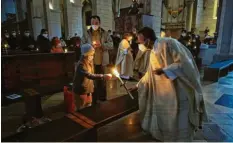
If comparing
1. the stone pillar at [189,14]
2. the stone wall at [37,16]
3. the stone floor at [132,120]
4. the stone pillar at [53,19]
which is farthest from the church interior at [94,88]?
the stone pillar at [189,14]

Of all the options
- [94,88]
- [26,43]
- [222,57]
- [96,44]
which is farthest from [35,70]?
[222,57]

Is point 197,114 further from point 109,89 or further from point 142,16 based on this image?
point 142,16

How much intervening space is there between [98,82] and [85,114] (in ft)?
6.88

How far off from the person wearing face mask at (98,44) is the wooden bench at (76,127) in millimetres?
1803

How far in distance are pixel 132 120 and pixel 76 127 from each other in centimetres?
173

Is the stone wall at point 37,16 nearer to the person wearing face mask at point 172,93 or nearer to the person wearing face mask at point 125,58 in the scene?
the person wearing face mask at point 125,58

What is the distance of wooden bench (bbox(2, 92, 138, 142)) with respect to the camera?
182 centimetres

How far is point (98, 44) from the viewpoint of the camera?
14.0 ft

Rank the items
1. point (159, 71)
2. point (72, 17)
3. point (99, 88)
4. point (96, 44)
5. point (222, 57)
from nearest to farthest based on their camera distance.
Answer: point (159, 71) < point (96, 44) < point (99, 88) < point (222, 57) < point (72, 17)

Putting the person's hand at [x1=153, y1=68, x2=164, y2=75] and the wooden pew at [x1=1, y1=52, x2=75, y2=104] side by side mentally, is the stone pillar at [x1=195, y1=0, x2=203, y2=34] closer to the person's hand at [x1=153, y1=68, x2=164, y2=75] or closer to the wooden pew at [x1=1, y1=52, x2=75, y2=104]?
the wooden pew at [x1=1, y1=52, x2=75, y2=104]

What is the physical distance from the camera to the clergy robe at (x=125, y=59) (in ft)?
21.1

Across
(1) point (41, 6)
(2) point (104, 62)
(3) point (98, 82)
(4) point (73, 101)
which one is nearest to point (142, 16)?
(2) point (104, 62)

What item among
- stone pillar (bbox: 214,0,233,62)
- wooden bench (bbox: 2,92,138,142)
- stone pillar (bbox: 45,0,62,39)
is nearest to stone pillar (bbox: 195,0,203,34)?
stone pillar (bbox: 214,0,233,62)

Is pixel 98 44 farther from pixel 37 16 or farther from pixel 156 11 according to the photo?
pixel 37 16
